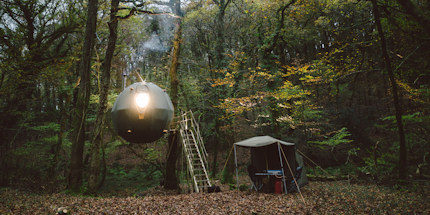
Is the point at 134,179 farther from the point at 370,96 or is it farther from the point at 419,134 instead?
the point at 370,96

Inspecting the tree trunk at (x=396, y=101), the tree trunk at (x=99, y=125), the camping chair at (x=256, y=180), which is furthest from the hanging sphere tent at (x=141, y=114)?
the tree trunk at (x=396, y=101)

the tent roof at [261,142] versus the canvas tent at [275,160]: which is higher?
the tent roof at [261,142]

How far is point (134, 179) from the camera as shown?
68.3 feet

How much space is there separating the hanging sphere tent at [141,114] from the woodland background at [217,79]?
4186mm

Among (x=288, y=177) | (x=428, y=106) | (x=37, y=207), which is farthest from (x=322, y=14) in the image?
(x=37, y=207)

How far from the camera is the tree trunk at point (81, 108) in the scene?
9.35 meters

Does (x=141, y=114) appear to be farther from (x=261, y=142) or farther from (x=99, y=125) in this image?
(x=261, y=142)

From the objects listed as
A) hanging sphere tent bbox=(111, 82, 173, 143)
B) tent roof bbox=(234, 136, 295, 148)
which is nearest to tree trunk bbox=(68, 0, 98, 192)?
hanging sphere tent bbox=(111, 82, 173, 143)

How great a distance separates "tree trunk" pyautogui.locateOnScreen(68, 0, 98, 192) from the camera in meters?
9.35

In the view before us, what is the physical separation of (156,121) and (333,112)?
18.1 meters

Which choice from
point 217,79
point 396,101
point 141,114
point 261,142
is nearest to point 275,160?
point 261,142

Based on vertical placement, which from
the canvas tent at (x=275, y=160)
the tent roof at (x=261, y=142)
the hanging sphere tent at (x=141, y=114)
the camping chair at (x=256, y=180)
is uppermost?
the hanging sphere tent at (x=141, y=114)

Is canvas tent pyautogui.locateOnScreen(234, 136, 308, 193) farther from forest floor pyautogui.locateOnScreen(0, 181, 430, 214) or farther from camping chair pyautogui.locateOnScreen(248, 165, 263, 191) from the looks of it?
forest floor pyautogui.locateOnScreen(0, 181, 430, 214)

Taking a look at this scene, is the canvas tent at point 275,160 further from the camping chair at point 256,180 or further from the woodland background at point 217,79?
the woodland background at point 217,79
